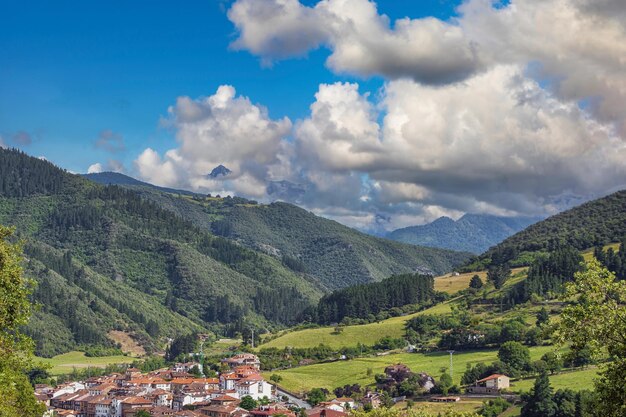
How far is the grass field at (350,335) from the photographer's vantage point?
181750mm

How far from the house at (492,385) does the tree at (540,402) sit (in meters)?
13.7

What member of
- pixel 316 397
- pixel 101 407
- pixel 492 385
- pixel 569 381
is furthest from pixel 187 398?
pixel 569 381

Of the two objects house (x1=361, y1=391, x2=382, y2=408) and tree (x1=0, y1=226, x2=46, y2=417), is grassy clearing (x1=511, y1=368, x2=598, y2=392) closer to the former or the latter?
house (x1=361, y1=391, x2=382, y2=408)

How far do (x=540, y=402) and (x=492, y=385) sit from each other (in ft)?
61.1

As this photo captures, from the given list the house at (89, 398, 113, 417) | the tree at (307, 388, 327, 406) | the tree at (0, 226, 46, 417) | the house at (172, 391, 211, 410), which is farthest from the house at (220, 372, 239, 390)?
the tree at (0, 226, 46, 417)

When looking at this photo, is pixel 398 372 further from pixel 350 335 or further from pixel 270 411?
pixel 350 335

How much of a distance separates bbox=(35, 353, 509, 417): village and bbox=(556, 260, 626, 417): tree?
82565 millimetres

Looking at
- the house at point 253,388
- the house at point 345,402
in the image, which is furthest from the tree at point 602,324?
the house at point 253,388

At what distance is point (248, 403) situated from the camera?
12462 cm

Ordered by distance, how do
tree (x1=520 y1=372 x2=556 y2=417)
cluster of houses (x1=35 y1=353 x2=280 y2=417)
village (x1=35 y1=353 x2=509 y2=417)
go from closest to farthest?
tree (x1=520 y1=372 x2=556 y2=417)
village (x1=35 y1=353 x2=509 y2=417)
cluster of houses (x1=35 y1=353 x2=280 y2=417)

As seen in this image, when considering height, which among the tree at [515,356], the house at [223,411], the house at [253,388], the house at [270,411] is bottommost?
the house at [223,411]

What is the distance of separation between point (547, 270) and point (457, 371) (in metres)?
70.0

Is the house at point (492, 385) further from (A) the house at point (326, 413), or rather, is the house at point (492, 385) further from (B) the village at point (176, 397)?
(A) the house at point (326, 413)

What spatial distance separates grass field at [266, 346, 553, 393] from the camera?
139 metres
